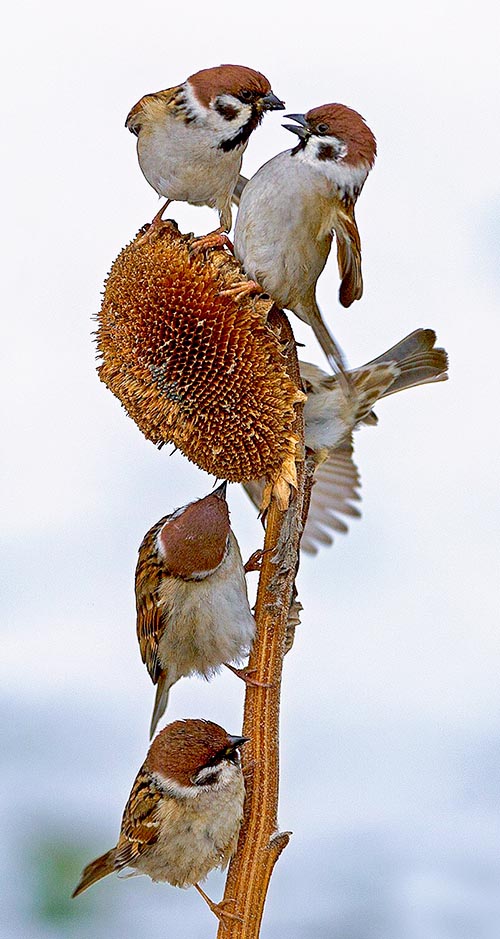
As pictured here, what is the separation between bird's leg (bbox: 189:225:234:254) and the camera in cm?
81

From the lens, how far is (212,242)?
2.72ft

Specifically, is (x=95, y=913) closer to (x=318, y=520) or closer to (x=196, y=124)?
(x=318, y=520)

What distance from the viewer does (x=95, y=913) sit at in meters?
1.84

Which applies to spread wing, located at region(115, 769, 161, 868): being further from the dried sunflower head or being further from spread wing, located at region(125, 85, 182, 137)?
spread wing, located at region(125, 85, 182, 137)

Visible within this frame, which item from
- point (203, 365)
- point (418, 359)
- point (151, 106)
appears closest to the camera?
point (203, 365)

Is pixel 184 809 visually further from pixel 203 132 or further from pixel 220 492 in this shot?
pixel 203 132

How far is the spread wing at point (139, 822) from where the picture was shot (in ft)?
3.10

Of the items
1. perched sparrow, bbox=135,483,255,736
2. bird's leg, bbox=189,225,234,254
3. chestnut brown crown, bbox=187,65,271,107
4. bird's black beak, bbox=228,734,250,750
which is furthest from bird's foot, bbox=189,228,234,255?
bird's black beak, bbox=228,734,250,750

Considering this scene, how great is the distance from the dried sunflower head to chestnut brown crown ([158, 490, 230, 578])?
148 mm

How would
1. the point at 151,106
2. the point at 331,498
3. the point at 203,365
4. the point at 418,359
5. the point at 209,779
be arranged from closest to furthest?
the point at 203,365
the point at 209,779
the point at 151,106
the point at 418,359
the point at 331,498

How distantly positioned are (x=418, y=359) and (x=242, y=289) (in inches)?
14.4

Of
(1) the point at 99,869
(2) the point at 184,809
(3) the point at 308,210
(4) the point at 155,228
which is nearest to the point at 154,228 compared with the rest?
(4) the point at 155,228

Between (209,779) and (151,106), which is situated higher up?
(151,106)

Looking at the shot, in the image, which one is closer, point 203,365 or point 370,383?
point 203,365
